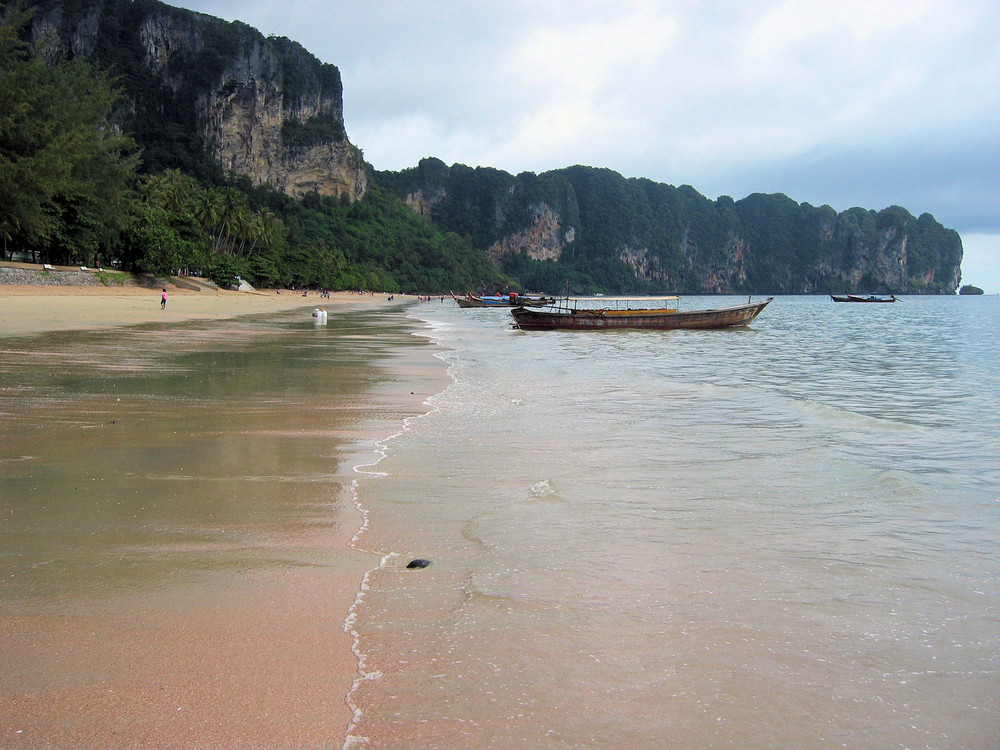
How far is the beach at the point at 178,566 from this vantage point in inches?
93.3

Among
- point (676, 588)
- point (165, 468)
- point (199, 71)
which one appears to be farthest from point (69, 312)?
point (199, 71)

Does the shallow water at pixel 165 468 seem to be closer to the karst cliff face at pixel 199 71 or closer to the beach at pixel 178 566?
the beach at pixel 178 566

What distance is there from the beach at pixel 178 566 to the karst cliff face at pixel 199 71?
141 meters

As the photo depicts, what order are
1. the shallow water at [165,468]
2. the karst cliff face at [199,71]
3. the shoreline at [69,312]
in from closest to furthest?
the shallow water at [165,468]
the shoreline at [69,312]
the karst cliff face at [199,71]

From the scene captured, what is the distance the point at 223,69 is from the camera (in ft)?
446

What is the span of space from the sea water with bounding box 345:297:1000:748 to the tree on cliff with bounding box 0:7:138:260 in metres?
44.3

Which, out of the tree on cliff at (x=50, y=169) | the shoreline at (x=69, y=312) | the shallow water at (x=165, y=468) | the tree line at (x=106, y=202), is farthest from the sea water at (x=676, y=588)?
the tree line at (x=106, y=202)

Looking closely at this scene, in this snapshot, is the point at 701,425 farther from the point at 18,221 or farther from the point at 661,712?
the point at 18,221

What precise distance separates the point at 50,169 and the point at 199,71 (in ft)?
353

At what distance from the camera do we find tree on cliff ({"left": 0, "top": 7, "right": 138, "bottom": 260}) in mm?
41469

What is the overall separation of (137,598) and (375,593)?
3.48 feet

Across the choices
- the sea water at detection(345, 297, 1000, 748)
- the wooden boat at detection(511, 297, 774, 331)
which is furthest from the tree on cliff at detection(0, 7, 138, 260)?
the sea water at detection(345, 297, 1000, 748)

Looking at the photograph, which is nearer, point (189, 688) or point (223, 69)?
point (189, 688)

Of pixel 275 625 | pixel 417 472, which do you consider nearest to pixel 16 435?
pixel 417 472
